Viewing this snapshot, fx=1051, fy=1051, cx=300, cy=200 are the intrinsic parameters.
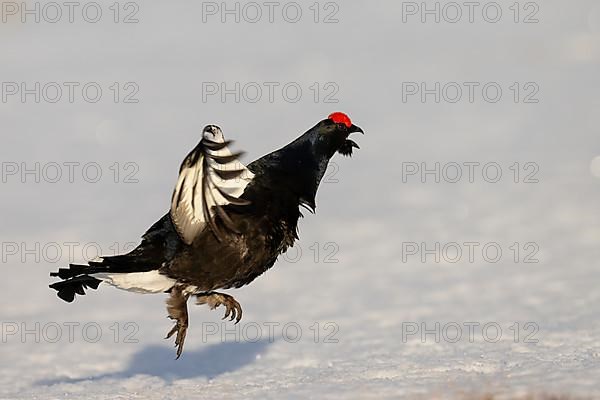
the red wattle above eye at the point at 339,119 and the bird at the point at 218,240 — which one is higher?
the red wattle above eye at the point at 339,119

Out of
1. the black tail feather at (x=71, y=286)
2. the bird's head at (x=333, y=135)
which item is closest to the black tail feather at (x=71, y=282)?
the black tail feather at (x=71, y=286)

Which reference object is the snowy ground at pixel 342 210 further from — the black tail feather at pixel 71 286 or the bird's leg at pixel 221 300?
the black tail feather at pixel 71 286

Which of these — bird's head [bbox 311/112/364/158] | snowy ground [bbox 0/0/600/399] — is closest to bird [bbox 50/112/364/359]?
bird's head [bbox 311/112/364/158]

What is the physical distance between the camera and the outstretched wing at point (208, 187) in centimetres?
623

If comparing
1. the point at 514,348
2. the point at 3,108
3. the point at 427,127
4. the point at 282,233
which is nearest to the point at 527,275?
the point at 514,348

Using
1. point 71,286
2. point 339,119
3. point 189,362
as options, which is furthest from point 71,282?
point 339,119

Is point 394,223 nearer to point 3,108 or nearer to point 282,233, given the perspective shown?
point 282,233

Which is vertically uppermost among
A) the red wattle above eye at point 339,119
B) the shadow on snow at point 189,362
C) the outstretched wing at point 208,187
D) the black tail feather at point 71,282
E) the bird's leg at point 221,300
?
the red wattle above eye at point 339,119

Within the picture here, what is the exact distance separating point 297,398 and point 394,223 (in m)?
6.22

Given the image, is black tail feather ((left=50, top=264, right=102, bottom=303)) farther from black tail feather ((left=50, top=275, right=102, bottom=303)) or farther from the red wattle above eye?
the red wattle above eye

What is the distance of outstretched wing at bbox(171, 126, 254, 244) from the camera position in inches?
245

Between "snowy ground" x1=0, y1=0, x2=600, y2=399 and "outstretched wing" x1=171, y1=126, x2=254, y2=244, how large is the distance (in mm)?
1216

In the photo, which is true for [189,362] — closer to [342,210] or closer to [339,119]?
[339,119]

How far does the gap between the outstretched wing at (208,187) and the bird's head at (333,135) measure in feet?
2.96
